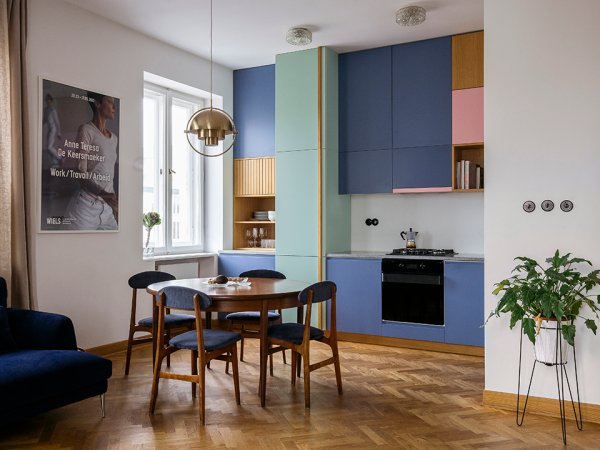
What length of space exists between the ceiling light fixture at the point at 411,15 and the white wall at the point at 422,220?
1.75m

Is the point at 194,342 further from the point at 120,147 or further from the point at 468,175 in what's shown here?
the point at 468,175

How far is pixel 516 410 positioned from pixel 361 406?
969 mm

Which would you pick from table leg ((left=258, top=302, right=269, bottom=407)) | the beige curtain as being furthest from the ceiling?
table leg ((left=258, top=302, right=269, bottom=407))

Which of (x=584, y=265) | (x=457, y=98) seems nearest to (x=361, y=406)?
(x=584, y=265)

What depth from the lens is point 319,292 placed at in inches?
145

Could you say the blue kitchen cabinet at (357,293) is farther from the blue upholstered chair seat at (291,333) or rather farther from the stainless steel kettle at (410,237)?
the blue upholstered chair seat at (291,333)

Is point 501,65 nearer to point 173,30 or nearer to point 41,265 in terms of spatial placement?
point 173,30

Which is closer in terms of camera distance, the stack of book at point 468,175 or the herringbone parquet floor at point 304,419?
the herringbone parquet floor at point 304,419

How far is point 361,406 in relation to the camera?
3.63 meters

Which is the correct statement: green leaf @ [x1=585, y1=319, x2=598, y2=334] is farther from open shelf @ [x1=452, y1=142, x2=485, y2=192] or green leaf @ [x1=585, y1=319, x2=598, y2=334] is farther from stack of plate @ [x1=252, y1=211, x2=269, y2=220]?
stack of plate @ [x1=252, y1=211, x2=269, y2=220]

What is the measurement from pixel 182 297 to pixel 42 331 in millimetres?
920

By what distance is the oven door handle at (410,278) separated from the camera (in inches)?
202

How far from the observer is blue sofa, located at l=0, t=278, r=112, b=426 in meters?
2.93

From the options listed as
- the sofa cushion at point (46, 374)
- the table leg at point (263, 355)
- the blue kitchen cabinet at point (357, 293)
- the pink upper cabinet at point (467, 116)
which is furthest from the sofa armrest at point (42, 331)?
the pink upper cabinet at point (467, 116)
